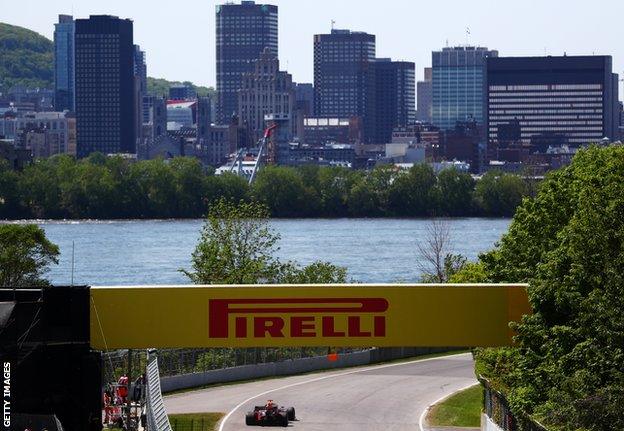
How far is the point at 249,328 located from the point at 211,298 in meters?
0.73

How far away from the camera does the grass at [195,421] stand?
41281 millimetres

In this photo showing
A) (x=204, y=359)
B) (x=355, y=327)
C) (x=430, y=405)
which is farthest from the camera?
(x=204, y=359)

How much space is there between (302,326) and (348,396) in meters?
23.2

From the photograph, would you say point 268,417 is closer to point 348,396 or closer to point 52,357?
point 348,396

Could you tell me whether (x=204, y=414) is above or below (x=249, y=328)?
below

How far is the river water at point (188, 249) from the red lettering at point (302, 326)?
80.8 m

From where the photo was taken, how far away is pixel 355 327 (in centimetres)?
2577

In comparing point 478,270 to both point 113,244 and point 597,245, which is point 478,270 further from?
point 113,244

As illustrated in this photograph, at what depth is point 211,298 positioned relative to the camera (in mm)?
25672

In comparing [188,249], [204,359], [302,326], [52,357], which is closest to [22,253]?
[204,359]

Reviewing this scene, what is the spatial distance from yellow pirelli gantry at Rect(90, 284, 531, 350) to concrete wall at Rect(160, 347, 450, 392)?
2321 cm

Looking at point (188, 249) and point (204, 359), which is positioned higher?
point (204, 359)

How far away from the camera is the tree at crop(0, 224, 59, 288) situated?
229 feet

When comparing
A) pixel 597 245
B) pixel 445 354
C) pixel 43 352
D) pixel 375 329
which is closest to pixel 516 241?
pixel 597 245
